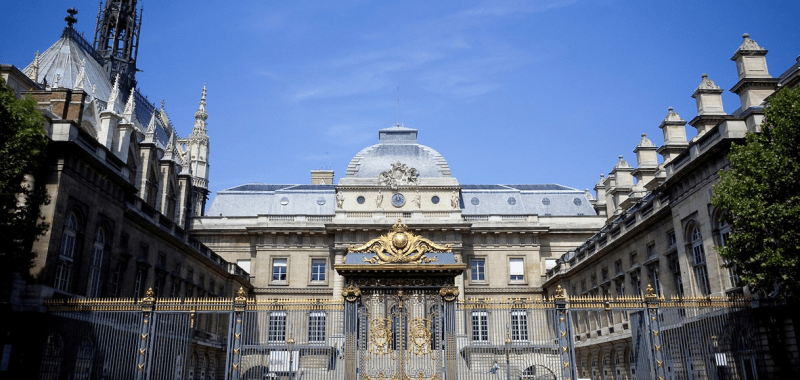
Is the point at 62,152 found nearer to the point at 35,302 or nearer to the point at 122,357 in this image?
the point at 35,302

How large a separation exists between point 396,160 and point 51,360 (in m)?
33.2

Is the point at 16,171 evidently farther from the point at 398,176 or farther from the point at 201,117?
the point at 201,117

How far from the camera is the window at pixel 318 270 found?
48219 millimetres

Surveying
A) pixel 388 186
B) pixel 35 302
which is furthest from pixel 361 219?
pixel 35 302

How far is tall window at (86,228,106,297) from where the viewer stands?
78.0 feet

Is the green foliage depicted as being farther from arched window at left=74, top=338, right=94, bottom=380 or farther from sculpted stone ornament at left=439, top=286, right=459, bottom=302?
sculpted stone ornament at left=439, top=286, right=459, bottom=302

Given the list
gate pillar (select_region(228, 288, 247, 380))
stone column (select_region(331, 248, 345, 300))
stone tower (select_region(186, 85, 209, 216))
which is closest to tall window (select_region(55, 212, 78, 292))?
gate pillar (select_region(228, 288, 247, 380))

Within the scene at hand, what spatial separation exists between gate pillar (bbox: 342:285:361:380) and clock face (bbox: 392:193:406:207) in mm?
30966

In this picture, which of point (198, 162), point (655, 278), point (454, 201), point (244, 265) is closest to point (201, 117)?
point (198, 162)

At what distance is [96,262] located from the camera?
24.2 meters

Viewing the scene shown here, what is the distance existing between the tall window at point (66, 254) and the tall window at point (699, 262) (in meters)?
23.2

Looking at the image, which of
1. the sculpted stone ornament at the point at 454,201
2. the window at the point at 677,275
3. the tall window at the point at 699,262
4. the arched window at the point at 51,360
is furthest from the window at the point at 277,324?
the sculpted stone ornament at the point at 454,201

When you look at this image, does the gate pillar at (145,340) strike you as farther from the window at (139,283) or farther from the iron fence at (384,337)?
the window at (139,283)

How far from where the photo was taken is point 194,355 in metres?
33.1
